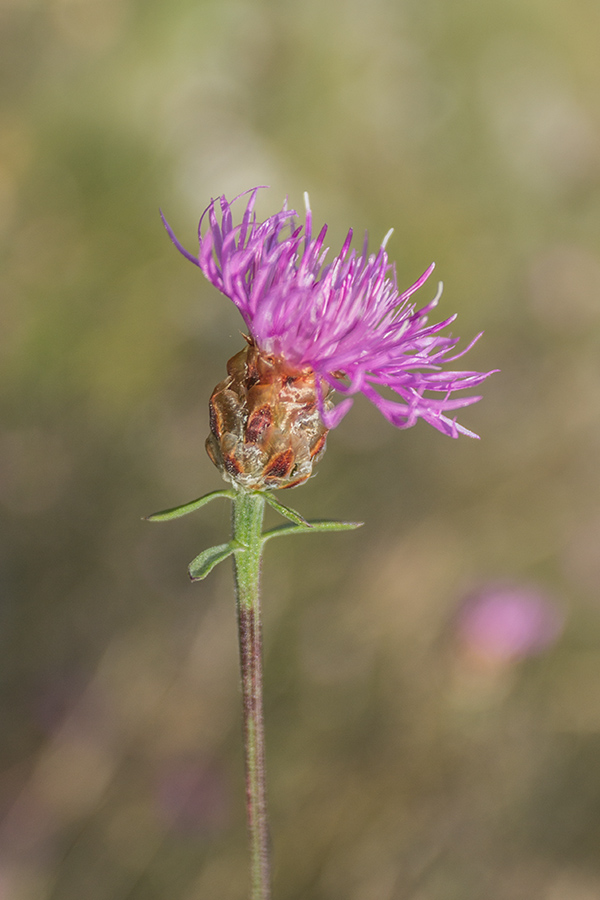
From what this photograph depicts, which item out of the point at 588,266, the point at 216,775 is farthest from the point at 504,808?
the point at 588,266

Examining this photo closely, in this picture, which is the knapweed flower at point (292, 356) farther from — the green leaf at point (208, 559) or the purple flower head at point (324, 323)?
the green leaf at point (208, 559)

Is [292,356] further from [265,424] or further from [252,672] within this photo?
[252,672]

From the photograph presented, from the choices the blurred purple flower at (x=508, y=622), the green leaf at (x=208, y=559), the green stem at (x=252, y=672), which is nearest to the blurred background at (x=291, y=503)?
the blurred purple flower at (x=508, y=622)

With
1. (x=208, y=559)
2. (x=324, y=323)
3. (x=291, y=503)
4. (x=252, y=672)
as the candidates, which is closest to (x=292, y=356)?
(x=324, y=323)

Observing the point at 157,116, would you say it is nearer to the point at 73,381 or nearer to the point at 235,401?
the point at 73,381

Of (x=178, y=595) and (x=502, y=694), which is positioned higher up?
(x=502, y=694)

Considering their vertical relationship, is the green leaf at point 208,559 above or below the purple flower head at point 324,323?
below
